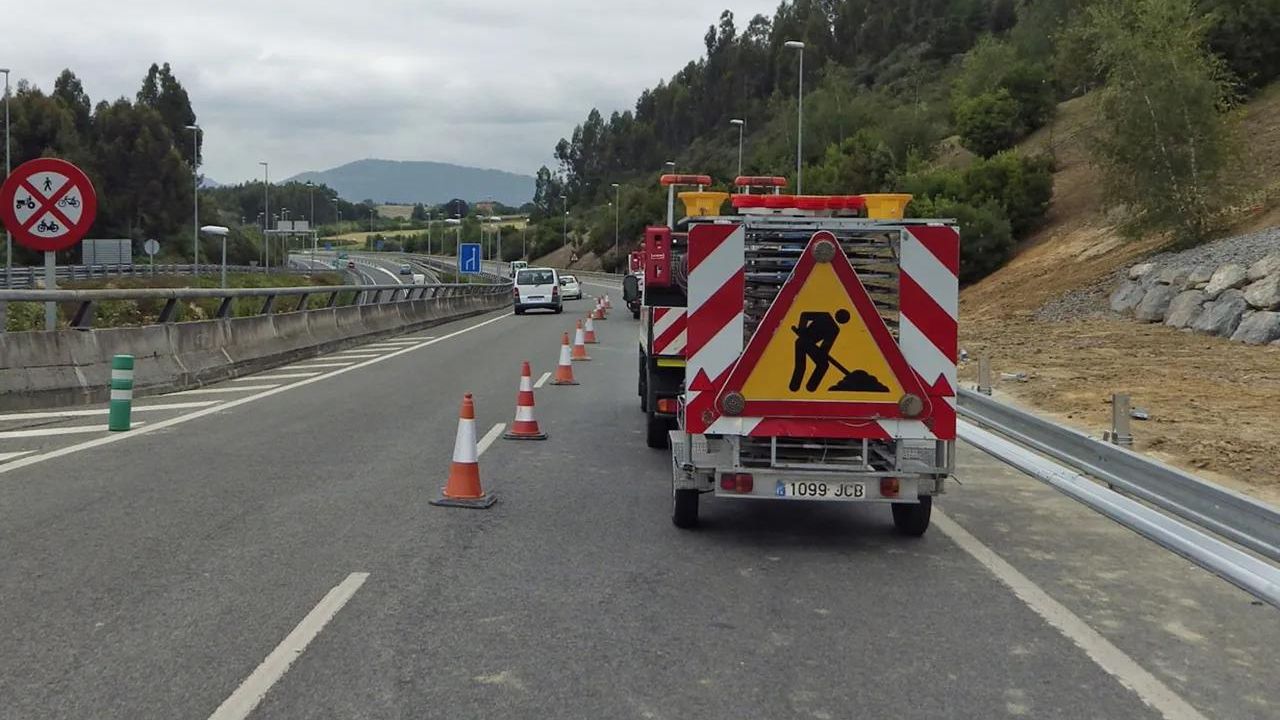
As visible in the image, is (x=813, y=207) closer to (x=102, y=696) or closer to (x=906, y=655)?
(x=906, y=655)

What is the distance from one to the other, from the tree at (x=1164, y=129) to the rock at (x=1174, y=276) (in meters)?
3.10

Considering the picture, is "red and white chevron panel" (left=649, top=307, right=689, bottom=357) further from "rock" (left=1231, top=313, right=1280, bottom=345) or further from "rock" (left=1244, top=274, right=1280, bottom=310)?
"rock" (left=1244, top=274, right=1280, bottom=310)

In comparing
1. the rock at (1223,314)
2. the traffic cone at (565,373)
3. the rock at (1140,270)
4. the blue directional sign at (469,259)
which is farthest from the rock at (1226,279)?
the blue directional sign at (469,259)

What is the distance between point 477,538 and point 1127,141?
2537 cm

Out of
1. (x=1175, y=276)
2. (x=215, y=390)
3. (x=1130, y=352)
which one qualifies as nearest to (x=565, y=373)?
(x=215, y=390)

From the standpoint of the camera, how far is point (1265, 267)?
70.1ft

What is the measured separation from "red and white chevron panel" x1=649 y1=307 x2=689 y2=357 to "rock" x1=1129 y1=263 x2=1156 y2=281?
19.7 metres

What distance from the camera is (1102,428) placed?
A: 42.5 ft

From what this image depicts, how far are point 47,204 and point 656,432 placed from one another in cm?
715

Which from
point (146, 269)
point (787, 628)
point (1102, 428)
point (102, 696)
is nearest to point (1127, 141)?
point (1102, 428)

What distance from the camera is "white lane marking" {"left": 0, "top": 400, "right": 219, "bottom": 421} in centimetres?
1224

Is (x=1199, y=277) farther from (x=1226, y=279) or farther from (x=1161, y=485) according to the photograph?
(x=1161, y=485)

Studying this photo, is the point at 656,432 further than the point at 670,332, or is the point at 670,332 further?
the point at 656,432

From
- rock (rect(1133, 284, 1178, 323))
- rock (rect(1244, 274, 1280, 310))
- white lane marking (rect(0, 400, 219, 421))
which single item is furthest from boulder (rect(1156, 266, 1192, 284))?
white lane marking (rect(0, 400, 219, 421))
